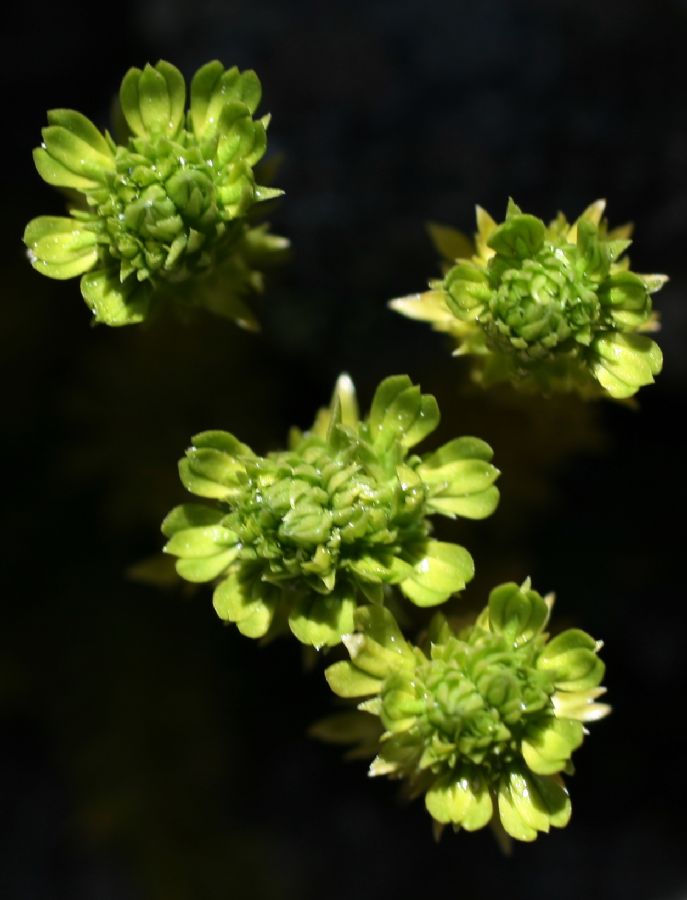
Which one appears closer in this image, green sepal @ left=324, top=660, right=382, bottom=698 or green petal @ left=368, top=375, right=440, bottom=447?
green sepal @ left=324, top=660, right=382, bottom=698

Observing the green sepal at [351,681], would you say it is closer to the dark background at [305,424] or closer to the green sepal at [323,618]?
the green sepal at [323,618]

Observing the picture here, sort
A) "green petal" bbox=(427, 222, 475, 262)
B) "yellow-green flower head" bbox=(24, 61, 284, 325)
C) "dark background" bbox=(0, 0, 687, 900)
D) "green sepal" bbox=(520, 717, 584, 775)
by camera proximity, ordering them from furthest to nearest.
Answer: "dark background" bbox=(0, 0, 687, 900), "green petal" bbox=(427, 222, 475, 262), "yellow-green flower head" bbox=(24, 61, 284, 325), "green sepal" bbox=(520, 717, 584, 775)

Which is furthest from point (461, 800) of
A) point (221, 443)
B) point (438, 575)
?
point (221, 443)

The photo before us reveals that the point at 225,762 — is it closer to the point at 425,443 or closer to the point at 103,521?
the point at 103,521

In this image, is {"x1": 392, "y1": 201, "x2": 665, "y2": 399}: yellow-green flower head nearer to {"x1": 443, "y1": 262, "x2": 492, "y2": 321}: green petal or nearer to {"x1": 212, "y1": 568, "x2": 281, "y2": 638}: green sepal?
{"x1": 443, "y1": 262, "x2": 492, "y2": 321}: green petal

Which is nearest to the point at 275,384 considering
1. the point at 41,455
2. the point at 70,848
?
the point at 41,455

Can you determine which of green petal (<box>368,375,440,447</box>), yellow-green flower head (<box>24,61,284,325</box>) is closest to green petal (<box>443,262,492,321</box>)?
green petal (<box>368,375,440,447</box>)

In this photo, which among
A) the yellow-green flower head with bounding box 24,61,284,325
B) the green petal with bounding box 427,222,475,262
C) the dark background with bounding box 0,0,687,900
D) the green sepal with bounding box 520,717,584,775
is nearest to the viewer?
the green sepal with bounding box 520,717,584,775
